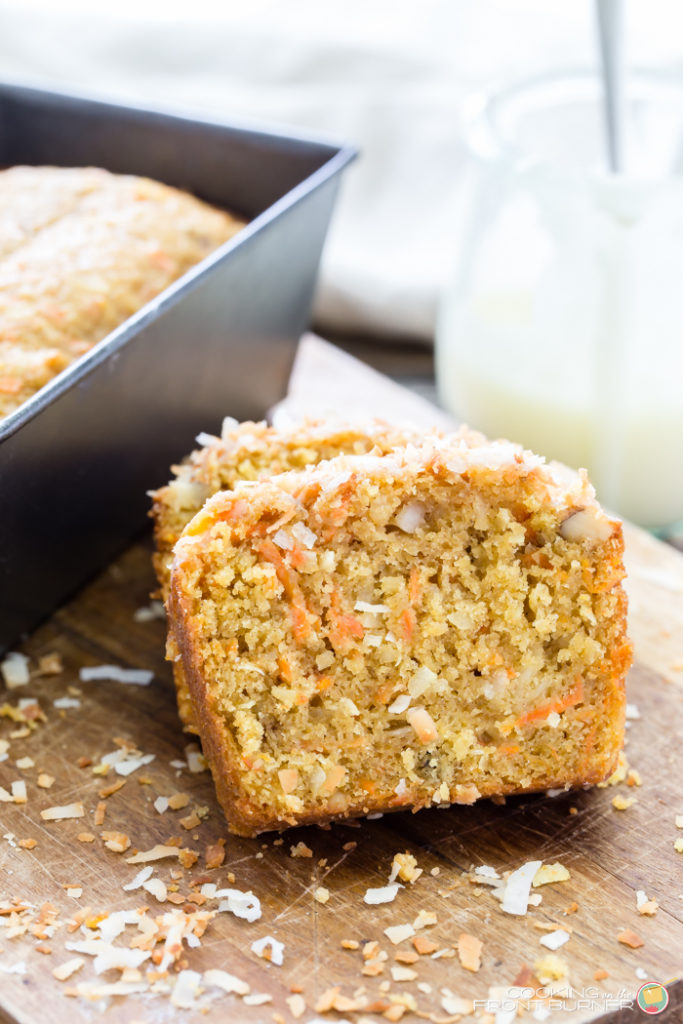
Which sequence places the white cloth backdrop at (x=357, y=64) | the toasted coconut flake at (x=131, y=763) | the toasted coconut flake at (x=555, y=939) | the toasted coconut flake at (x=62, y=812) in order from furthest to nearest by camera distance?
the white cloth backdrop at (x=357, y=64) < the toasted coconut flake at (x=131, y=763) < the toasted coconut flake at (x=62, y=812) < the toasted coconut flake at (x=555, y=939)

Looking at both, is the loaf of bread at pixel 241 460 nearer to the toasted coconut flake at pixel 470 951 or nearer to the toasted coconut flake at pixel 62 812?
the toasted coconut flake at pixel 62 812

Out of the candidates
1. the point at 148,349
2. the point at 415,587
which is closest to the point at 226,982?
the point at 415,587

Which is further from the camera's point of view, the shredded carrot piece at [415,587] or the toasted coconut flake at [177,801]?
the toasted coconut flake at [177,801]

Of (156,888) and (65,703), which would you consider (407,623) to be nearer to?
(156,888)

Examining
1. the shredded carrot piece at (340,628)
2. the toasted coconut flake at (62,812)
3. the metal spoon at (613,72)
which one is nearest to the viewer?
the shredded carrot piece at (340,628)

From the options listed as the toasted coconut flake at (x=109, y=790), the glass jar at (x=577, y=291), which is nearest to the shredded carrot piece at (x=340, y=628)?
the toasted coconut flake at (x=109, y=790)

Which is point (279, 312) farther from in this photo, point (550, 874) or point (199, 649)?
point (550, 874)

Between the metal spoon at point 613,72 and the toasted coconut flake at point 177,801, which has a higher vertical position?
the metal spoon at point 613,72

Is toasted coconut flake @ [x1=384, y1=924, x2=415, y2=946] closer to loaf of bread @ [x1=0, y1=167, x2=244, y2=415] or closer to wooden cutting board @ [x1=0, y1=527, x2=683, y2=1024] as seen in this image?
wooden cutting board @ [x1=0, y1=527, x2=683, y2=1024]
